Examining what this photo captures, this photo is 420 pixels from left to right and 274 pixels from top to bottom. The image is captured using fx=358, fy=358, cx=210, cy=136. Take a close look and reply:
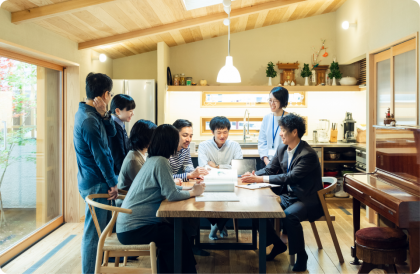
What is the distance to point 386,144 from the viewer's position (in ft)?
10.6

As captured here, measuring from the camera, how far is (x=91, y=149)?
2.52m

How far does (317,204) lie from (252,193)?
30.6 inches

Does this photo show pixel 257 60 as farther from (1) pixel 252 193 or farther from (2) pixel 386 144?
(1) pixel 252 193

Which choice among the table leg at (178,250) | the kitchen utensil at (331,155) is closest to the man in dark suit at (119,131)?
the table leg at (178,250)

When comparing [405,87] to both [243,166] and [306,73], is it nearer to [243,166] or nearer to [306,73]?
[243,166]

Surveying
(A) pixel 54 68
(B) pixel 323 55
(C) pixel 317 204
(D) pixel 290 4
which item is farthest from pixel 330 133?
(A) pixel 54 68

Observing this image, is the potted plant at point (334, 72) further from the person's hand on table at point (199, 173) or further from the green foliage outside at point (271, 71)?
the person's hand on table at point (199, 173)

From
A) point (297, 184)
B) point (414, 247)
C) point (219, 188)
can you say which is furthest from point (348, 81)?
point (219, 188)

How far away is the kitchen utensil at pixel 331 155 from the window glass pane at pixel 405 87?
1.74 meters

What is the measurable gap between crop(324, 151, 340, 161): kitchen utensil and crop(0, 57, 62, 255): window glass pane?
3.91 metres

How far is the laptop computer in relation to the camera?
332 centimetres

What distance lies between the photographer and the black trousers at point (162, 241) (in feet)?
7.45

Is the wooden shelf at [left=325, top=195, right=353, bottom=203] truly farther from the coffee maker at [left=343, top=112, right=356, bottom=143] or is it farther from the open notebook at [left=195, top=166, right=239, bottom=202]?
the open notebook at [left=195, top=166, right=239, bottom=202]

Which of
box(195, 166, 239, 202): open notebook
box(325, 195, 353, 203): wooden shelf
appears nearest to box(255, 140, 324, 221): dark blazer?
box(195, 166, 239, 202): open notebook
